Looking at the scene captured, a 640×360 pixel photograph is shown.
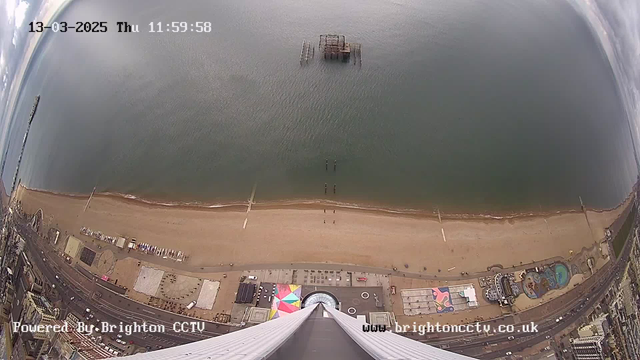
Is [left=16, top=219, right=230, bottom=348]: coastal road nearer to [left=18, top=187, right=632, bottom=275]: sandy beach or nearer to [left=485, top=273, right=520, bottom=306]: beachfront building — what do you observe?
[left=18, top=187, right=632, bottom=275]: sandy beach

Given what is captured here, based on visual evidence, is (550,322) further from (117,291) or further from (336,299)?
(117,291)

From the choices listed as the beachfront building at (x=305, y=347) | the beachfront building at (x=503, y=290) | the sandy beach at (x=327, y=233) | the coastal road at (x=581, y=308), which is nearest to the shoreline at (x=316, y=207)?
the sandy beach at (x=327, y=233)

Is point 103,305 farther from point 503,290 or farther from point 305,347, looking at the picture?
point 503,290

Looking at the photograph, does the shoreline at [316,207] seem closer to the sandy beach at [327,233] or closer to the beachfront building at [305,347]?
the sandy beach at [327,233]

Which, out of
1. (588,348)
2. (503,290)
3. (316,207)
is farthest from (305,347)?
(588,348)

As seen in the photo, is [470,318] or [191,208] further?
[191,208]

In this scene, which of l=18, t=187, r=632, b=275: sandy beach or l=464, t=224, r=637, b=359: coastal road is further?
l=18, t=187, r=632, b=275: sandy beach

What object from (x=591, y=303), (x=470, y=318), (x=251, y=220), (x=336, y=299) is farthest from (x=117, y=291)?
(x=591, y=303)

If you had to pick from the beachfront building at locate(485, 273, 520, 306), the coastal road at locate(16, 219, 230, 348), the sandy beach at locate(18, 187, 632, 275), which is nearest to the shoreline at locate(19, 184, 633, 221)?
the sandy beach at locate(18, 187, 632, 275)

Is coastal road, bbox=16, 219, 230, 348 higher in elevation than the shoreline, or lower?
lower
